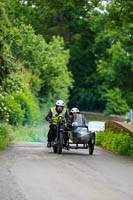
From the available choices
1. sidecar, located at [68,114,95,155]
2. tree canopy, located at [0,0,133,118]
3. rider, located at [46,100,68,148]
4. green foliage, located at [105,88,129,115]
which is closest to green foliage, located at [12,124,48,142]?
tree canopy, located at [0,0,133,118]

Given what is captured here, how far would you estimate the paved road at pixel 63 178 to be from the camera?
Answer: 9305 millimetres

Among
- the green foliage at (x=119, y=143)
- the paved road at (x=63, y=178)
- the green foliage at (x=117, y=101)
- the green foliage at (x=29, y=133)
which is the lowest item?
the paved road at (x=63, y=178)

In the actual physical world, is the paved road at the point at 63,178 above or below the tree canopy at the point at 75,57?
below

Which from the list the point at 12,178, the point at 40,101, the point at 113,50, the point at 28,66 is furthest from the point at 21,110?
the point at 113,50

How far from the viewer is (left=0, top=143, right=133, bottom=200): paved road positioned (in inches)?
366

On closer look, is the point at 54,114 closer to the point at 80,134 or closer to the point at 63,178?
the point at 80,134

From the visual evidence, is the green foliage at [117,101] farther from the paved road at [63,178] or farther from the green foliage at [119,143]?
the paved road at [63,178]

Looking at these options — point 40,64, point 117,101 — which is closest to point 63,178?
point 40,64

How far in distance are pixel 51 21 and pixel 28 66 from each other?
3287 cm

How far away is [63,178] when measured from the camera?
36.7ft

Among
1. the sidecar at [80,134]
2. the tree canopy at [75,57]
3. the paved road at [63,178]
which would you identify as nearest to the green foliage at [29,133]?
the tree canopy at [75,57]

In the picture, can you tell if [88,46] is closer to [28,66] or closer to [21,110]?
[28,66]

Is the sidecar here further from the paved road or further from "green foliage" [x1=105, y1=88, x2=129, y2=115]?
"green foliage" [x1=105, y1=88, x2=129, y2=115]

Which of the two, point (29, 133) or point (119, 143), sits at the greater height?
point (29, 133)
